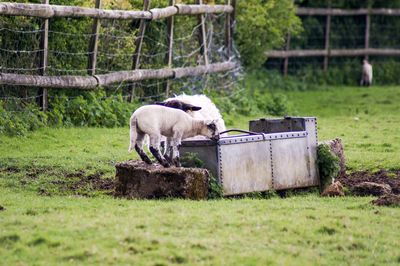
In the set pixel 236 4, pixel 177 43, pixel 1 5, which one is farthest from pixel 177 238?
pixel 236 4

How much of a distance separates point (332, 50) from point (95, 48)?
15689mm

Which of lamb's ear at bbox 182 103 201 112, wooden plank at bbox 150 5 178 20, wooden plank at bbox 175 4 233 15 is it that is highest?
wooden plank at bbox 175 4 233 15

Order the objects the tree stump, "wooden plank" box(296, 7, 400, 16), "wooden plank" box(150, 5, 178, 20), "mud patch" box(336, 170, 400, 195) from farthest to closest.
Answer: "wooden plank" box(296, 7, 400, 16)
"wooden plank" box(150, 5, 178, 20)
"mud patch" box(336, 170, 400, 195)
the tree stump

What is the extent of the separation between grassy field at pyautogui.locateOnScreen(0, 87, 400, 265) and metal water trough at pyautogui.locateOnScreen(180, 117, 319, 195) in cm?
43

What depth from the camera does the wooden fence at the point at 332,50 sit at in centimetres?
3278

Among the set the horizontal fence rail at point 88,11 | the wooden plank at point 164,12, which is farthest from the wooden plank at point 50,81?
the wooden plank at point 164,12

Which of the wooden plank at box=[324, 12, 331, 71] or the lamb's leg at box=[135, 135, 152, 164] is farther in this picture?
the wooden plank at box=[324, 12, 331, 71]

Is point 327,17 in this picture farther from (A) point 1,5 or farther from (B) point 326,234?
(B) point 326,234

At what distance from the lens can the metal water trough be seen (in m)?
13.6

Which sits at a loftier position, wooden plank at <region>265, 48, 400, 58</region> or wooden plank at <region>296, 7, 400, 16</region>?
wooden plank at <region>296, 7, 400, 16</region>

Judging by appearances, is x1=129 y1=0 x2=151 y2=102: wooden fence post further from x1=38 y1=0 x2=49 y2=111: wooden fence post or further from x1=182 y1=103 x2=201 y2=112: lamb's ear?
x1=182 y1=103 x2=201 y2=112: lamb's ear

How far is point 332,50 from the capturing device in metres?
34.3

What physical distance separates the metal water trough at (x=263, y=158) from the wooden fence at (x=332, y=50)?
16.8m

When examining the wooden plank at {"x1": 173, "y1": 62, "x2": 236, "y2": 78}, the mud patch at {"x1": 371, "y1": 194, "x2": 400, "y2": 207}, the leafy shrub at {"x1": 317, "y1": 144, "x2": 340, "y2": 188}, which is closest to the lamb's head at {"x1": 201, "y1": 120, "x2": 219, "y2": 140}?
the leafy shrub at {"x1": 317, "y1": 144, "x2": 340, "y2": 188}
